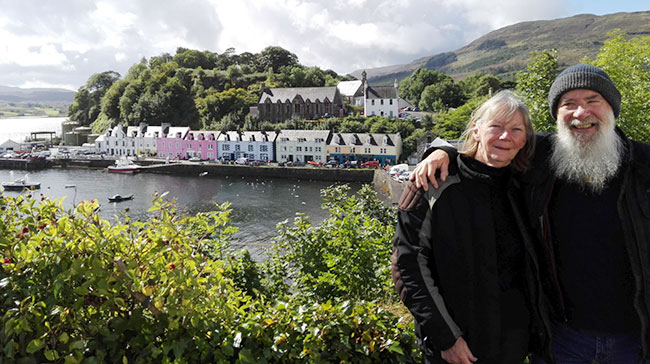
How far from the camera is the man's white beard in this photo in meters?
2.35

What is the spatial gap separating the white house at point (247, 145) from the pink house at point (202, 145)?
3.35 ft

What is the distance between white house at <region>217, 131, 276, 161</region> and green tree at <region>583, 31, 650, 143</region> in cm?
4268

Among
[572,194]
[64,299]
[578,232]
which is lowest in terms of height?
[64,299]

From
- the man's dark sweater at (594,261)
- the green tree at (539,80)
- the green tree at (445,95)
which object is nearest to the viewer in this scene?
the man's dark sweater at (594,261)

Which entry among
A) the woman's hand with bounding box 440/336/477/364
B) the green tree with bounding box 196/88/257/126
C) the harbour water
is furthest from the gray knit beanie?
the green tree with bounding box 196/88/257/126

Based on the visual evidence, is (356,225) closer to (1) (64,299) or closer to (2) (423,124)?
(1) (64,299)

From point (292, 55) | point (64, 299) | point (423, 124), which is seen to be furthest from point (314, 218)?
point (292, 55)

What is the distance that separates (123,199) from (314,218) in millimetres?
16672

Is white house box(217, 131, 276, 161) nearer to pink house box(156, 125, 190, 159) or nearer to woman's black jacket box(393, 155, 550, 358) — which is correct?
pink house box(156, 125, 190, 159)

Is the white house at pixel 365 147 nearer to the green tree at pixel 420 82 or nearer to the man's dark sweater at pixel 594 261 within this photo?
the green tree at pixel 420 82

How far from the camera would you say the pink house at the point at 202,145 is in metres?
61.8

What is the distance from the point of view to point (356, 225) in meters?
5.49

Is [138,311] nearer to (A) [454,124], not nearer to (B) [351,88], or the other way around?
(A) [454,124]

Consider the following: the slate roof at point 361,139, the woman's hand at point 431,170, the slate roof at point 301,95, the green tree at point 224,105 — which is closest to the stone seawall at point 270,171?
the slate roof at point 361,139
